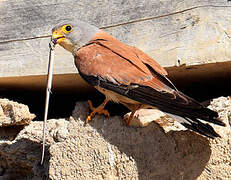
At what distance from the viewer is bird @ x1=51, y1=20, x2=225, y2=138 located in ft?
8.24

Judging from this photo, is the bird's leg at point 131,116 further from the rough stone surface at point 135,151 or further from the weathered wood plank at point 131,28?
the weathered wood plank at point 131,28

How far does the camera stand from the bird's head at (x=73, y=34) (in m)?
3.11

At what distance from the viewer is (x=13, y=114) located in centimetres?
333

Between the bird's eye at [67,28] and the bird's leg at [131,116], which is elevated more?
the bird's eye at [67,28]

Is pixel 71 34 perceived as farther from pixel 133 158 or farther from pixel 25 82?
pixel 133 158

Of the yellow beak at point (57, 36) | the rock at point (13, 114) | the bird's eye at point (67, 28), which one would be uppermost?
the bird's eye at point (67, 28)

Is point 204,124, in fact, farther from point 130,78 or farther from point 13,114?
point 13,114

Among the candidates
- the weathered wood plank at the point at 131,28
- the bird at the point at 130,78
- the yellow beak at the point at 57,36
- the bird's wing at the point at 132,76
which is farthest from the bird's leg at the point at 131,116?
the yellow beak at the point at 57,36

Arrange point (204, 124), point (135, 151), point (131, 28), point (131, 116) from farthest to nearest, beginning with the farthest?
point (131, 28) → point (131, 116) → point (135, 151) → point (204, 124)

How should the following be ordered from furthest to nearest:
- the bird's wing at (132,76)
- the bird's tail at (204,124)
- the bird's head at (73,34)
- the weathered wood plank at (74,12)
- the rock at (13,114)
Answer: the rock at (13,114) → the bird's head at (73,34) → the weathered wood plank at (74,12) → the bird's wing at (132,76) → the bird's tail at (204,124)

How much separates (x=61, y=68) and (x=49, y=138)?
1.63ft

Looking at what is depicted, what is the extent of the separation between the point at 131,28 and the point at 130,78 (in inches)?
20.0

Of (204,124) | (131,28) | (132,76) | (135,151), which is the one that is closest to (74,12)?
(131,28)

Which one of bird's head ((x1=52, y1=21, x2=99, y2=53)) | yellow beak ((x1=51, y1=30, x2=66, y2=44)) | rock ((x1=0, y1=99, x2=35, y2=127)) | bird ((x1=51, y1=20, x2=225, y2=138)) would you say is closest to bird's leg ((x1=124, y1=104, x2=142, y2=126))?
bird ((x1=51, y1=20, x2=225, y2=138))
